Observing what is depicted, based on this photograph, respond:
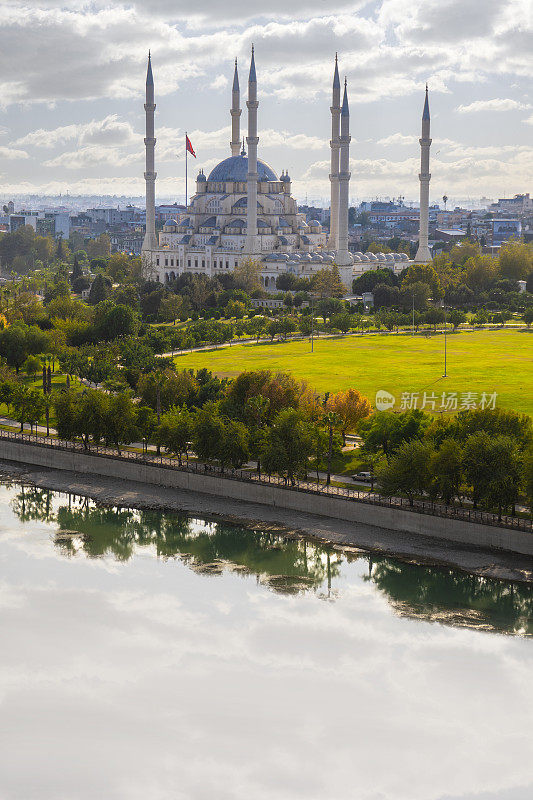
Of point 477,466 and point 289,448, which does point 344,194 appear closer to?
point 289,448

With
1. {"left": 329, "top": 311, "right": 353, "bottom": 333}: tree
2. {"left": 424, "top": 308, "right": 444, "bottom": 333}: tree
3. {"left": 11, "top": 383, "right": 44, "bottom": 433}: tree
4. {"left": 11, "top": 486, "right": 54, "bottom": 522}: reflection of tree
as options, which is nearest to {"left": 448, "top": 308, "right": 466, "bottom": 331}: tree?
{"left": 424, "top": 308, "right": 444, "bottom": 333}: tree

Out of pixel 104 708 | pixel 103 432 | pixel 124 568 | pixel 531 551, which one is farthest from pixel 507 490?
pixel 103 432

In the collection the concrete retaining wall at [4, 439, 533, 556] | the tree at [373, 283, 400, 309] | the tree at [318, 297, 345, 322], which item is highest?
the tree at [373, 283, 400, 309]

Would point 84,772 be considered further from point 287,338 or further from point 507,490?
point 287,338

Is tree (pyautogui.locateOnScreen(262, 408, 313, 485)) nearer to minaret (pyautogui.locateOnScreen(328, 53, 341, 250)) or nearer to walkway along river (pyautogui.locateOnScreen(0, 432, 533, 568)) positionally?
walkway along river (pyautogui.locateOnScreen(0, 432, 533, 568))

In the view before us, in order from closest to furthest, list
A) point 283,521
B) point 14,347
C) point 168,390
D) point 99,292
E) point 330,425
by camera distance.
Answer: point 283,521
point 330,425
point 168,390
point 14,347
point 99,292

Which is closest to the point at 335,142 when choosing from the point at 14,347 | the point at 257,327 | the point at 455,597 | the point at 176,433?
the point at 257,327

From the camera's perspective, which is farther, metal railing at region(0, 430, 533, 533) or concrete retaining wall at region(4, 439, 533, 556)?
metal railing at region(0, 430, 533, 533)
